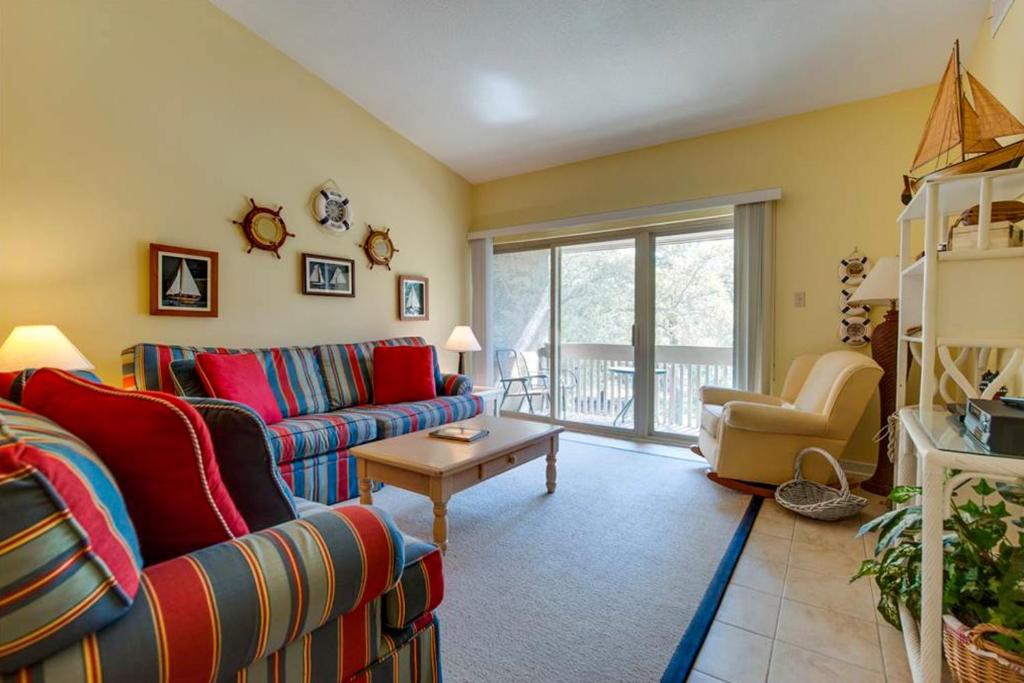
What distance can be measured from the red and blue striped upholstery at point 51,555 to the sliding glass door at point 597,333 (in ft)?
12.5

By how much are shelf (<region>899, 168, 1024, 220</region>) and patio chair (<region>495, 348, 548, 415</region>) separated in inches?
129

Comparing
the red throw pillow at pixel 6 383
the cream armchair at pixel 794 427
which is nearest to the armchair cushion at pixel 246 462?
the red throw pillow at pixel 6 383

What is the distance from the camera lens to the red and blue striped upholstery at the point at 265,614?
0.66 m

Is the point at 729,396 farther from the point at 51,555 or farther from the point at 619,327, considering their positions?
the point at 51,555

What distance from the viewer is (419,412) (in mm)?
3234

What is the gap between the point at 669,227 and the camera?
3.89m

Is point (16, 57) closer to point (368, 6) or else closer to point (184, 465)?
point (368, 6)

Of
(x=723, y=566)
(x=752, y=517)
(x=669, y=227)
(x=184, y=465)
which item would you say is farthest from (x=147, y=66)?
(x=752, y=517)

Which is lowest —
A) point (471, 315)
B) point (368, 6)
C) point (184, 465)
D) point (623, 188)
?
point (184, 465)

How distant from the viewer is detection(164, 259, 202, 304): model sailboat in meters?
2.91

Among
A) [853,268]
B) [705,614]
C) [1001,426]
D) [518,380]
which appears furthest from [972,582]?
[518,380]

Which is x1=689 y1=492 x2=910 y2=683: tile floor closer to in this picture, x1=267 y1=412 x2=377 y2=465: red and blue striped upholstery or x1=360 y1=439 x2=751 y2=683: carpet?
x1=360 y1=439 x2=751 y2=683: carpet

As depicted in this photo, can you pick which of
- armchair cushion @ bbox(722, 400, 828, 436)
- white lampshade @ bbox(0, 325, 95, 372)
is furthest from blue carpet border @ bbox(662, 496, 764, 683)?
white lampshade @ bbox(0, 325, 95, 372)

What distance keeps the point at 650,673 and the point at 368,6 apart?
348 cm
